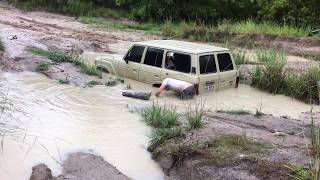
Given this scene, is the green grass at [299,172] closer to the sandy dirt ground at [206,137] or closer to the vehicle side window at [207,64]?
the sandy dirt ground at [206,137]

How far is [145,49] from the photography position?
46.6 feet

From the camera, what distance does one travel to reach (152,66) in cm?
1395

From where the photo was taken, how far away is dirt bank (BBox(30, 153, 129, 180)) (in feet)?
25.0

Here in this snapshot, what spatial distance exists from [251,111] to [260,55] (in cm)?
587

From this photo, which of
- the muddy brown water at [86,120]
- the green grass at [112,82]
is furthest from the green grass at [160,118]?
the green grass at [112,82]

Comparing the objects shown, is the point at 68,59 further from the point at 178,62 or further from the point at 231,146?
the point at 231,146

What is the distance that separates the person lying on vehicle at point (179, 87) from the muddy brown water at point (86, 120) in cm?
23

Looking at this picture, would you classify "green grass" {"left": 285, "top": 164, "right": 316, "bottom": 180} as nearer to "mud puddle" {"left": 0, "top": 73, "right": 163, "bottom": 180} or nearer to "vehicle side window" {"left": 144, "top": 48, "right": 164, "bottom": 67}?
"mud puddle" {"left": 0, "top": 73, "right": 163, "bottom": 180}

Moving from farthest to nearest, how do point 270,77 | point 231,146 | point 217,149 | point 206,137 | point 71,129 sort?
1. point 270,77
2. point 71,129
3. point 206,137
4. point 231,146
5. point 217,149

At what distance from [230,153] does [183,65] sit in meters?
5.24

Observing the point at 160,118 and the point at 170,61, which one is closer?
the point at 160,118

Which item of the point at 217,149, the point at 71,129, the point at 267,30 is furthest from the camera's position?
the point at 267,30

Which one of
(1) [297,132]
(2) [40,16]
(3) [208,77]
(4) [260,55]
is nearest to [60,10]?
(2) [40,16]

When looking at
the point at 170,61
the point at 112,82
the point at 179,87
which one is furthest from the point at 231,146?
the point at 112,82
